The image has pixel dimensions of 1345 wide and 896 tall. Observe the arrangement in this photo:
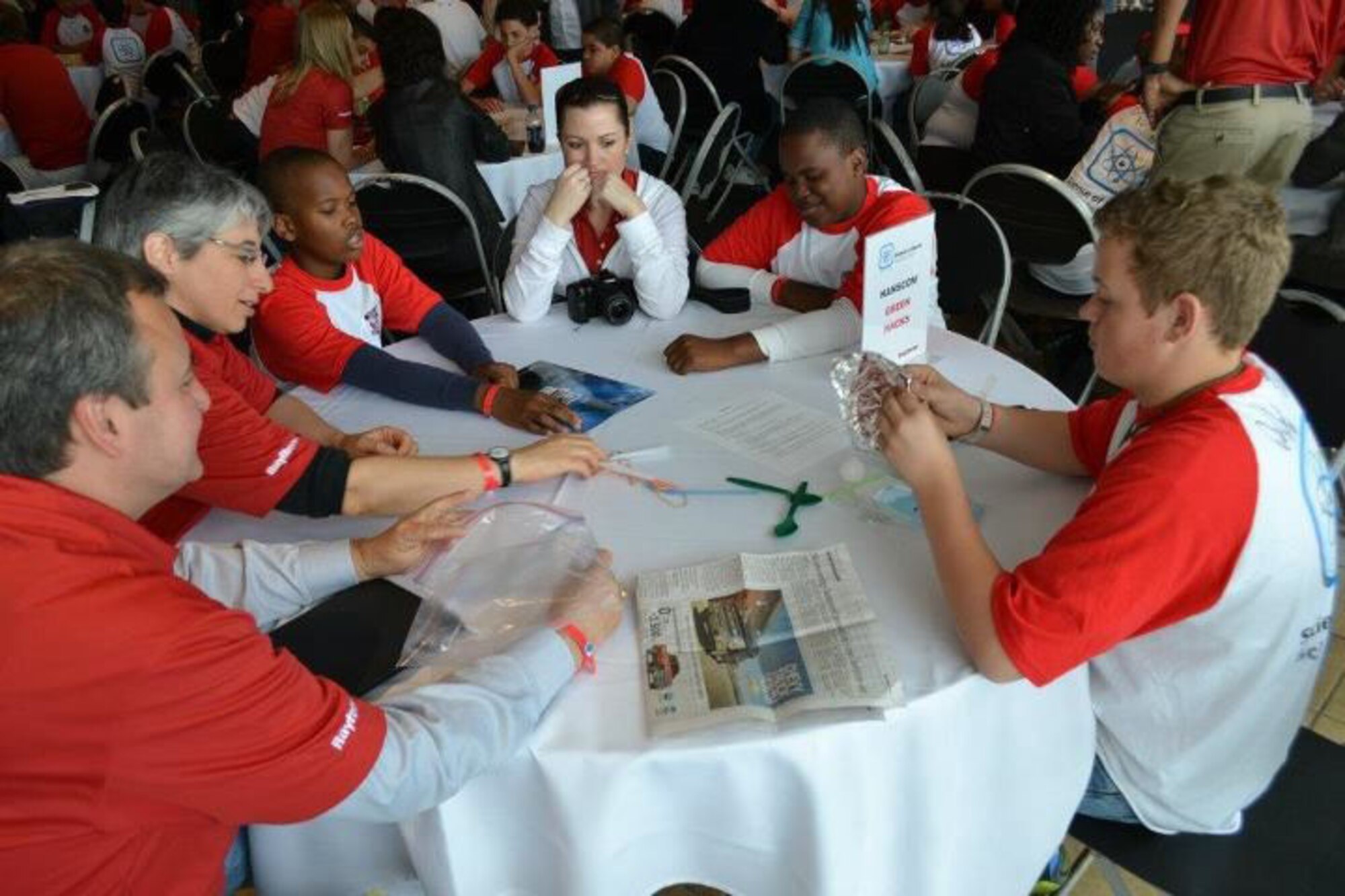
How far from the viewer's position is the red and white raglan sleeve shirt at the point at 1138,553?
38.4 inches

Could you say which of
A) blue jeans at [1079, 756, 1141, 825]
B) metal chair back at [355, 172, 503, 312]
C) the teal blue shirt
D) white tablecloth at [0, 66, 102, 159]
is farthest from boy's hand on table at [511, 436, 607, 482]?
white tablecloth at [0, 66, 102, 159]

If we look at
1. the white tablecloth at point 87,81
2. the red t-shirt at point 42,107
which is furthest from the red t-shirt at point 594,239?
the white tablecloth at point 87,81

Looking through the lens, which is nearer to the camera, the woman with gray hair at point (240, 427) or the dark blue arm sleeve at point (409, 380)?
the woman with gray hair at point (240, 427)

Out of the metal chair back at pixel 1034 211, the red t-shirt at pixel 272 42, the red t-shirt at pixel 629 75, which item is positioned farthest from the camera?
the red t-shirt at pixel 272 42

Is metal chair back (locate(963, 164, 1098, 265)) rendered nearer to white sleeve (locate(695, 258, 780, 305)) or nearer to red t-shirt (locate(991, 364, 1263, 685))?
white sleeve (locate(695, 258, 780, 305))

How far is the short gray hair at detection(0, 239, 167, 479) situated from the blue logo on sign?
1038mm

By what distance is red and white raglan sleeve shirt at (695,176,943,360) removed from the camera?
1.83 metres

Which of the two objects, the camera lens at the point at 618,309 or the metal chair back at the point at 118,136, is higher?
the camera lens at the point at 618,309

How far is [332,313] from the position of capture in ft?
6.50

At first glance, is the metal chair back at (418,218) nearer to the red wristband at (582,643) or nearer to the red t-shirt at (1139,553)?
the red wristband at (582,643)

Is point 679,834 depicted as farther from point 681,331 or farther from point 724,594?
point 681,331

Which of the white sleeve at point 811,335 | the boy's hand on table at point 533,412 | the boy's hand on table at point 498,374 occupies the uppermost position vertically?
the white sleeve at point 811,335

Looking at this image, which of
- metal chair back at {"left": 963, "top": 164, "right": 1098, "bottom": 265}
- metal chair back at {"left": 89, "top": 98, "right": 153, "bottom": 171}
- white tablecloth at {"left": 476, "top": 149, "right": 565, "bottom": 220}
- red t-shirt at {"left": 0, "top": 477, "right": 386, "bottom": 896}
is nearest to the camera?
red t-shirt at {"left": 0, "top": 477, "right": 386, "bottom": 896}

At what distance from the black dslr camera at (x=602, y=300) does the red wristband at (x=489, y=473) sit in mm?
682
